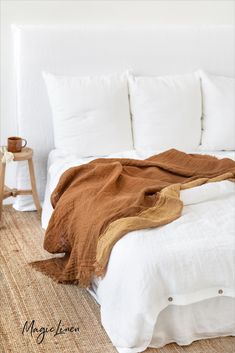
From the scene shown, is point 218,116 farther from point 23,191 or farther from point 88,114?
point 23,191

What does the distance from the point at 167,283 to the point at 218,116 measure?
1769 millimetres

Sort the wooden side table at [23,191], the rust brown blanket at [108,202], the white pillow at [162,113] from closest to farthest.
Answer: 1. the rust brown blanket at [108,202]
2. the wooden side table at [23,191]
3. the white pillow at [162,113]

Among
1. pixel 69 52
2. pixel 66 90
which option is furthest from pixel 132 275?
pixel 69 52

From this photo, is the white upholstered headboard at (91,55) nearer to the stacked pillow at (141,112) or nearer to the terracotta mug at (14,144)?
the stacked pillow at (141,112)

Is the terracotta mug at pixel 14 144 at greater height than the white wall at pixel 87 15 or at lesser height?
lesser

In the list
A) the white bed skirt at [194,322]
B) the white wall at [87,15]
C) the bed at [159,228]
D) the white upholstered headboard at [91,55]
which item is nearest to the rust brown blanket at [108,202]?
the bed at [159,228]

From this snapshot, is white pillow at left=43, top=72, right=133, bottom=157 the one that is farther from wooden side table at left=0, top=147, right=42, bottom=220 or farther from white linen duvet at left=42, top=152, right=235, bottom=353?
white linen duvet at left=42, top=152, right=235, bottom=353

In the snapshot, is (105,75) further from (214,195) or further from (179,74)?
(214,195)

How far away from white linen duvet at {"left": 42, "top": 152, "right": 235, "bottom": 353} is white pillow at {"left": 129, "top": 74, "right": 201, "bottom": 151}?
1.24 meters

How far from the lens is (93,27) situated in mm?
4004

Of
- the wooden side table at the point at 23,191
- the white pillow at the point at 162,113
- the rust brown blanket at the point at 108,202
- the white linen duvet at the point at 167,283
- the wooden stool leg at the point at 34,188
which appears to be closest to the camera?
the white linen duvet at the point at 167,283

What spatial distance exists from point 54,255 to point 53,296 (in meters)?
0.47

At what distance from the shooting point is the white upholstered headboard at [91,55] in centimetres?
393

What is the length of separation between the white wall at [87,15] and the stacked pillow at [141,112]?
301 millimetres
